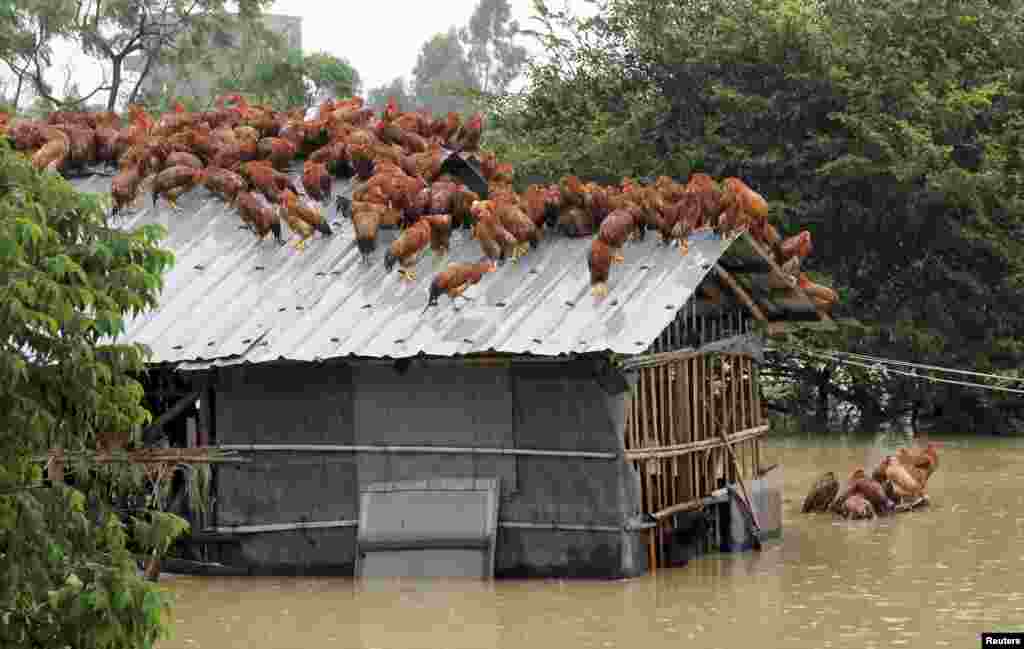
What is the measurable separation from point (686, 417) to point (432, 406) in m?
2.25

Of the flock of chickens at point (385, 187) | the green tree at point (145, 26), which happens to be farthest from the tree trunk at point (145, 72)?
the flock of chickens at point (385, 187)

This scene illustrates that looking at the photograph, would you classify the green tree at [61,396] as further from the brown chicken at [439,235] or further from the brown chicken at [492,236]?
the brown chicken at [439,235]

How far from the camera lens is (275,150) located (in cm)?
1684

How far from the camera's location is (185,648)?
1203 centimetres

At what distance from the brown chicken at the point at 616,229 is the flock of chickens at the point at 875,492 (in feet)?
15.3

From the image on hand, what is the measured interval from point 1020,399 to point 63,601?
21.0 meters

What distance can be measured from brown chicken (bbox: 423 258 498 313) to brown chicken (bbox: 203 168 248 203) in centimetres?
268

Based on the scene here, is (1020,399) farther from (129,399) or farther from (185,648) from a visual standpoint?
(129,399)

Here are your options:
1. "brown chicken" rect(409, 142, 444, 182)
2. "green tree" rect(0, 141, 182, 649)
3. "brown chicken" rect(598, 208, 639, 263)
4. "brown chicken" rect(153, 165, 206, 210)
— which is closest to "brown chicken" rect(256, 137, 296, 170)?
"brown chicken" rect(153, 165, 206, 210)

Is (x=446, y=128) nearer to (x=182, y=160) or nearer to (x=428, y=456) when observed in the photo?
(x=182, y=160)

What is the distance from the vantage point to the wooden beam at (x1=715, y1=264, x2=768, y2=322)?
15.5 metres

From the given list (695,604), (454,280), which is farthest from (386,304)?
(695,604)

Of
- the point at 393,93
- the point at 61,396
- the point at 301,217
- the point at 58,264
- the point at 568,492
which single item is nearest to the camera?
the point at 58,264

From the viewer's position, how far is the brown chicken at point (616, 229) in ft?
47.3
